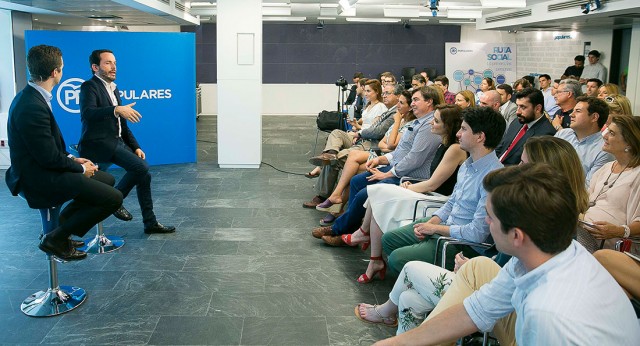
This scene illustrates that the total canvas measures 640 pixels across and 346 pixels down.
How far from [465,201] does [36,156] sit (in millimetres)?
2512

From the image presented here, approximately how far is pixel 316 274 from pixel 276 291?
43cm

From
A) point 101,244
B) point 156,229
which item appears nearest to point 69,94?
point 156,229

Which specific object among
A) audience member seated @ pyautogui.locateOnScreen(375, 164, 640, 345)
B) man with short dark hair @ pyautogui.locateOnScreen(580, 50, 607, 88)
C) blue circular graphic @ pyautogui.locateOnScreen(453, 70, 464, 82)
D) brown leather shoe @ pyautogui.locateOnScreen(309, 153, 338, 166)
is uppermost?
man with short dark hair @ pyautogui.locateOnScreen(580, 50, 607, 88)

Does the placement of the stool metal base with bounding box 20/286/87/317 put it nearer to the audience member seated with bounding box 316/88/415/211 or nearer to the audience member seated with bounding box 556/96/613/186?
the audience member seated with bounding box 316/88/415/211

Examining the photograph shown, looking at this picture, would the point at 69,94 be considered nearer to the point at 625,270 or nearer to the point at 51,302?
the point at 51,302

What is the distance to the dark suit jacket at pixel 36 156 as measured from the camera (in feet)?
11.4

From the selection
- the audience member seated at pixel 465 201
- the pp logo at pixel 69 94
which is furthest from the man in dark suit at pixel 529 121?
the pp logo at pixel 69 94

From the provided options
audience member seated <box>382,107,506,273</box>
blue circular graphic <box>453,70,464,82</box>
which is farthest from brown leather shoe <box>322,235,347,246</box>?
blue circular graphic <box>453,70,464,82</box>

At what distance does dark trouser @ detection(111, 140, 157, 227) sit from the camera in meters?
4.94

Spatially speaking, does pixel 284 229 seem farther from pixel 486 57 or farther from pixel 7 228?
pixel 486 57

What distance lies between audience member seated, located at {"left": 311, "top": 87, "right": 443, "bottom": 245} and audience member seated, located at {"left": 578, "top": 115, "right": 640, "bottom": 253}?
145 centimetres

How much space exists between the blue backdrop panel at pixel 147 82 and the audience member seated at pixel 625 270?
22.4ft

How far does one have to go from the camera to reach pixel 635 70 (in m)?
10.9

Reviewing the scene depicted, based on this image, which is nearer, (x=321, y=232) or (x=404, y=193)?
(x=404, y=193)
